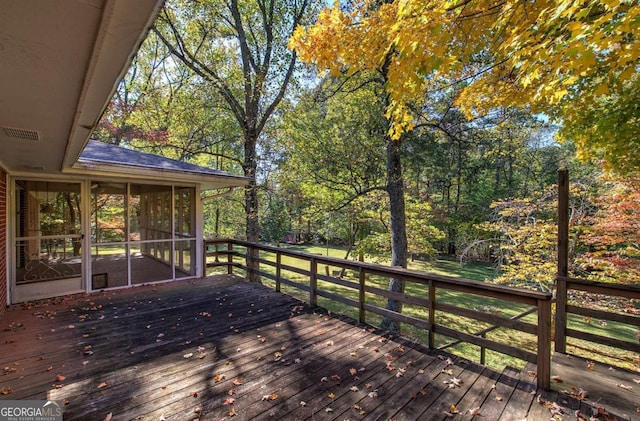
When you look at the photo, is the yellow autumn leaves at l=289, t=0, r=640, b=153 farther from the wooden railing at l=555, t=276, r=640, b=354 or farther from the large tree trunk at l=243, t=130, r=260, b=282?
the large tree trunk at l=243, t=130, r=260, b=282

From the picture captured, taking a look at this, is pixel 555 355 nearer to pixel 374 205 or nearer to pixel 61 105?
pixel 61 105

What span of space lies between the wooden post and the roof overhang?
396 centimetres

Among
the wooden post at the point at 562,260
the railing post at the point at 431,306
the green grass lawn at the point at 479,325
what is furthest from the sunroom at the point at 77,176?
the wooden post at the point at 562,260

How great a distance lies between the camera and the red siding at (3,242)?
4.44m

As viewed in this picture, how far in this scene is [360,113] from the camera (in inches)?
317

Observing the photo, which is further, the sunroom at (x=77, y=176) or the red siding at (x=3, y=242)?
the red siding at (x=3, y=242)

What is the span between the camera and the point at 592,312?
3049mm

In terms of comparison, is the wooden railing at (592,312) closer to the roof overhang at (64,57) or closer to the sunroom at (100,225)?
the roof overhang at (64,57)

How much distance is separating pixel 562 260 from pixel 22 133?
563cm

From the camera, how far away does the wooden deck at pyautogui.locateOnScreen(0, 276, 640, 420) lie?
2361mm

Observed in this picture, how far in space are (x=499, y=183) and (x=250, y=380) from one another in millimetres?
21727

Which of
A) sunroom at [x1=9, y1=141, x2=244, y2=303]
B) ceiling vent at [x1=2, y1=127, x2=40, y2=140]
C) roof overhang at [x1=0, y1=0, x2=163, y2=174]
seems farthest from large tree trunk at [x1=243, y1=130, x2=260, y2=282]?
roof overhang at [x1=0, y1=0, x2=163, y2=174]

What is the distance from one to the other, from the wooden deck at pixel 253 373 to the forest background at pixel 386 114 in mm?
2829

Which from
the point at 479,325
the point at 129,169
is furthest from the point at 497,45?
the point at 479,325
